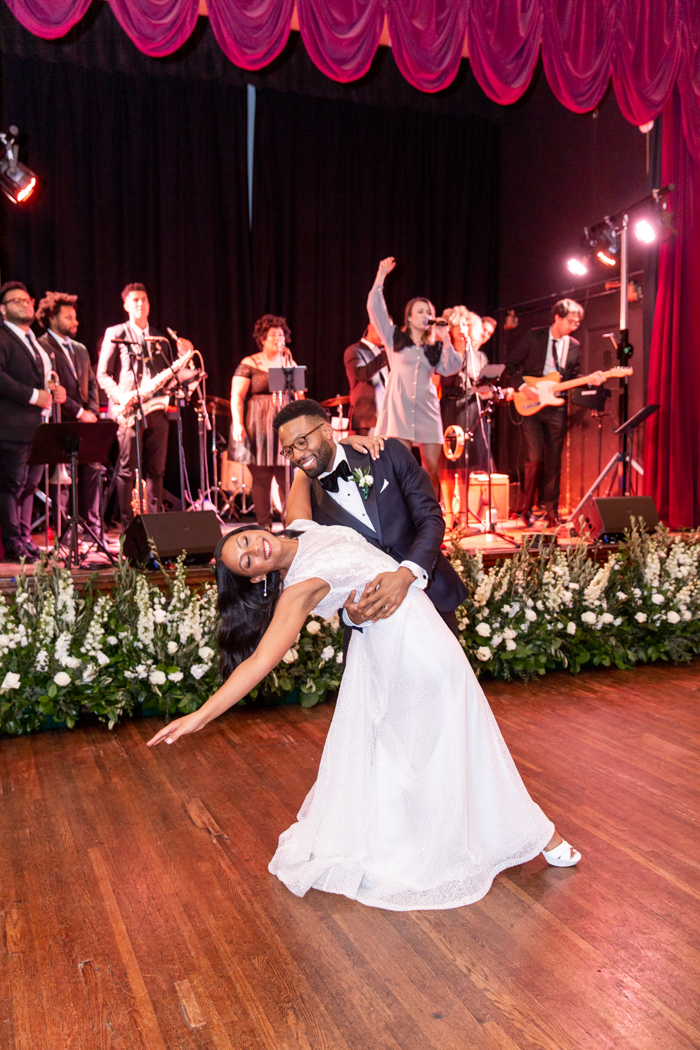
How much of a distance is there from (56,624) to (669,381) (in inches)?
216

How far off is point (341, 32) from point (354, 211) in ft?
16.5

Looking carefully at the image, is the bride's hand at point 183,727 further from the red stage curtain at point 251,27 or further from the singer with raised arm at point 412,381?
the singer with raised arm at point 412,381

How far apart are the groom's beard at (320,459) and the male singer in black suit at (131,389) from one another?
171 inches

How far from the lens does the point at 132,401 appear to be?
6.93 meters

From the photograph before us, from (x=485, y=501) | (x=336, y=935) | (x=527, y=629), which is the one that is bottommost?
(x=336, y=935)

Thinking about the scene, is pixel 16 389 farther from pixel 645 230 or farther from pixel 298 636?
pixel 645 230

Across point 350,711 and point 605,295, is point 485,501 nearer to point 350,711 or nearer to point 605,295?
point 605,295

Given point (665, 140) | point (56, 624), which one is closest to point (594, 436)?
point (665, 140)

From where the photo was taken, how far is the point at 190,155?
30.5 feet

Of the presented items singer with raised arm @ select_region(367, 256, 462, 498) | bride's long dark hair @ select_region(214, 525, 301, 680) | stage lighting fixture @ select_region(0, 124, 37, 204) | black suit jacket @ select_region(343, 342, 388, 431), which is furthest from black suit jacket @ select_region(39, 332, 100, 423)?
bride's long dark hair @ select_region(214, 525, 301, 680)

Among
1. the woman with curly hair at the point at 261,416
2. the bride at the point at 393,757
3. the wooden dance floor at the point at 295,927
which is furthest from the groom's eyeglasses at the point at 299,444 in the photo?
the woman with curly hair at the point at 261,416

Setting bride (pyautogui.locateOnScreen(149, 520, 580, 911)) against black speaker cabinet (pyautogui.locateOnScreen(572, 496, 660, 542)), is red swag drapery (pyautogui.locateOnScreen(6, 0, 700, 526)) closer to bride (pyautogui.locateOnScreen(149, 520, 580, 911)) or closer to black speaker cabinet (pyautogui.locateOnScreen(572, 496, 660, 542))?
black speaker cabinet (pyautogui.locateOnScreen(572, 496, 660, 542))

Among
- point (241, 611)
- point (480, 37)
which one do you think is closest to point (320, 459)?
point (241, 611)

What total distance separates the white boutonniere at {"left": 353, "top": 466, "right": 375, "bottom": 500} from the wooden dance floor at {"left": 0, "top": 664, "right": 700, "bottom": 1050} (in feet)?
4.00
